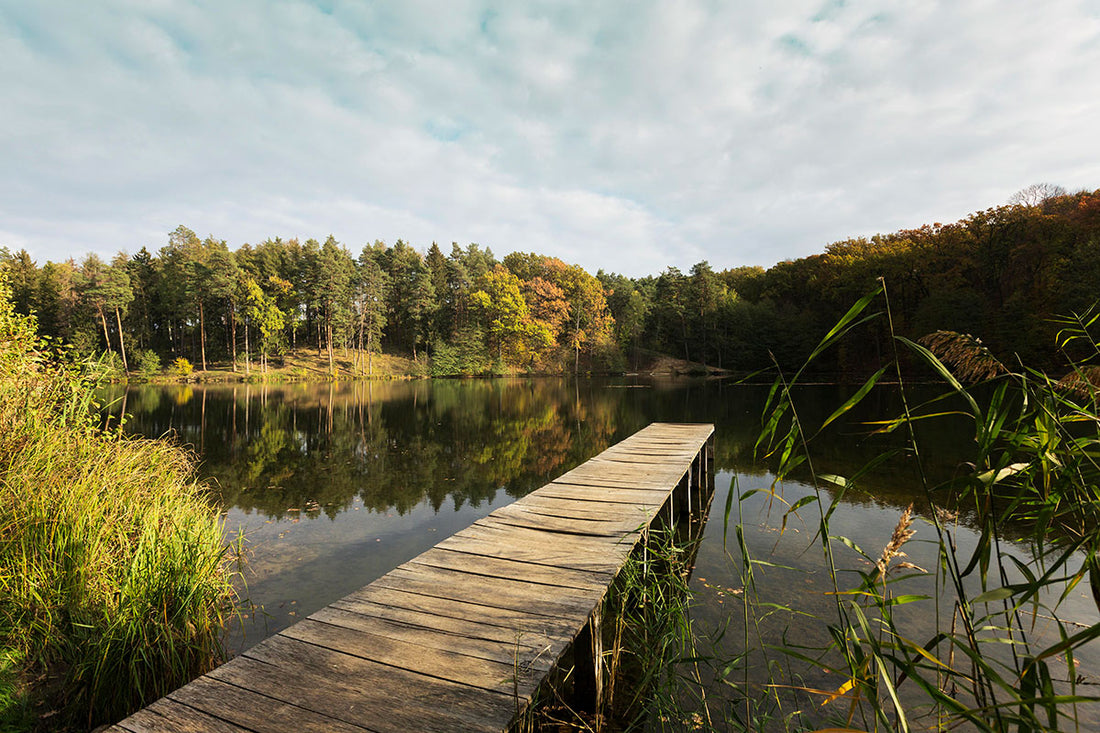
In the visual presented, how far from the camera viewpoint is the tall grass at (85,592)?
113 inches

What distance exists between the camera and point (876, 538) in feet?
20.0

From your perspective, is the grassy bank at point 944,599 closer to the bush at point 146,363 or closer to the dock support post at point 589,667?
the dock support post at point 589,667

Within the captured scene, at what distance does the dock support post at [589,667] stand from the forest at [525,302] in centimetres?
3502

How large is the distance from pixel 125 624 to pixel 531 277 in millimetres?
52928

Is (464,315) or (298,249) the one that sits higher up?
(298,249)

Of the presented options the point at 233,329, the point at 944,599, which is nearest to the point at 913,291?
the point at 944,599

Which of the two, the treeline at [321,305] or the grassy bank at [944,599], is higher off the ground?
the treeline at [321,305]

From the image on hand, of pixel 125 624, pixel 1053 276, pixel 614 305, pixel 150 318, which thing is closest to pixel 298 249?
pixel 150 318

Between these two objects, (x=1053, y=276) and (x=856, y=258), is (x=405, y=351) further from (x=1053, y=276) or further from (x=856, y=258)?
(x=1053, y=276)

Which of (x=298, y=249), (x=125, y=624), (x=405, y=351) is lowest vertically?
(x=125, y=624)

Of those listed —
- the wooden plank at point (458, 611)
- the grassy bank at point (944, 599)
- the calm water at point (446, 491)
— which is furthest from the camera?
the calm water at point (446, 491)

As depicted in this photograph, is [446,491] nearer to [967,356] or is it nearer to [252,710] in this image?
[252,710]

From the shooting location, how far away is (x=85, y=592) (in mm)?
3143

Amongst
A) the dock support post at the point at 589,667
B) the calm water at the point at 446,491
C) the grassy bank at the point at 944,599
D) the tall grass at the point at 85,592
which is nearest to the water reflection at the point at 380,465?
the calm water at the point at 446,491
